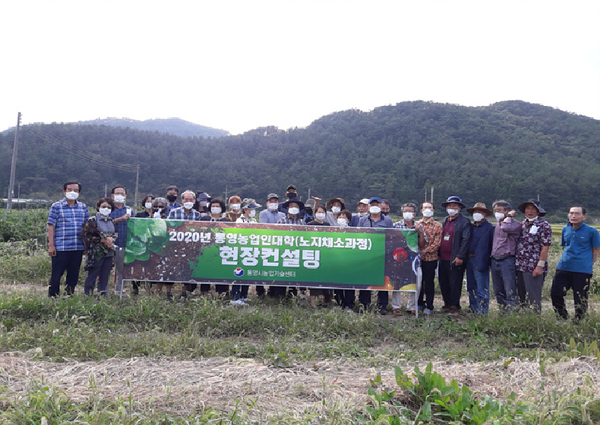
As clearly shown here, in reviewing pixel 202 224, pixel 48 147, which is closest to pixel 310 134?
pixel 48 147

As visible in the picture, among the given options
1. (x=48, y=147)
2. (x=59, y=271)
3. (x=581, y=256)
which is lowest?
(x=59, y=271)

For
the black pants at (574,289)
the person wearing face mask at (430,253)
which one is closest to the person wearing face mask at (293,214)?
the person wearing face mask at (430,253)

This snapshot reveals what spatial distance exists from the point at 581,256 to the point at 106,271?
6.74 m

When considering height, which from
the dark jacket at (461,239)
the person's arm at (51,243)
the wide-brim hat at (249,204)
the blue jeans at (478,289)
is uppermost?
the wide-brim hat at (249,204)

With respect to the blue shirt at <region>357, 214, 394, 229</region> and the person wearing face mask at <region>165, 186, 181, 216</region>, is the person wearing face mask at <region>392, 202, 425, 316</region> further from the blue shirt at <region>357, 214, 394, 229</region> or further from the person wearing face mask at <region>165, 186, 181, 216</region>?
the person wearing face mask at <region>165, 186, 181, 216</region>

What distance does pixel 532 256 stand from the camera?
226 inches

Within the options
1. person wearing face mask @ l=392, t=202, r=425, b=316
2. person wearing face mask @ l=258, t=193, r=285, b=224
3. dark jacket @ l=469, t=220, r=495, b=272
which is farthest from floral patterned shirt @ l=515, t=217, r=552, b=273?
person wearing face mask @ l=258, t=193, r=285, b=224

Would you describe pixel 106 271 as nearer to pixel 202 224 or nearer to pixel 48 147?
pixel 202 224

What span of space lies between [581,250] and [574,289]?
1.78 ft

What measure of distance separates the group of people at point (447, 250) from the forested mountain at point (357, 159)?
114 ft

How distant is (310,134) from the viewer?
6362 cm

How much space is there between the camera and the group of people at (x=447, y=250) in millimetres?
5602

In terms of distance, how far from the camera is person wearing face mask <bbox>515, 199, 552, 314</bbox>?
18.5ft

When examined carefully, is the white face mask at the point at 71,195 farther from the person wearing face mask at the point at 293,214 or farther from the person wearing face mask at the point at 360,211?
the person wearing face mask at the point at 360,211
